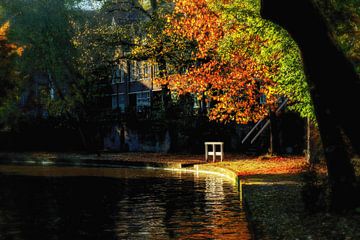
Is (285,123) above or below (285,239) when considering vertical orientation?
above

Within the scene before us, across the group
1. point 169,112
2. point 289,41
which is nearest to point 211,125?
point 169,112

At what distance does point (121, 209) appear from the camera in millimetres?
14695

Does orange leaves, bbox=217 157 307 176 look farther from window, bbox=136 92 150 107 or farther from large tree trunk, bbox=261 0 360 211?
window, bbox=136 92 150 107

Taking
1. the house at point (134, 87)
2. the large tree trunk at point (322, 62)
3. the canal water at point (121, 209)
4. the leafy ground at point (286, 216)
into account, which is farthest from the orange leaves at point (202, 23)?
the house at point (134, 87)

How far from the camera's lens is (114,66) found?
4212 centimetres

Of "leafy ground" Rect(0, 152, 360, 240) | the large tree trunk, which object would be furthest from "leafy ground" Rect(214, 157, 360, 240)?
the large tree trunk

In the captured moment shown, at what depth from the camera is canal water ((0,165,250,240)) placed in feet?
37.0

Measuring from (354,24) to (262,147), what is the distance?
19.1m

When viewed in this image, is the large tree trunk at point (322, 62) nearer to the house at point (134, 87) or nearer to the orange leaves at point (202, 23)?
the orange leaves at point (202, 23)

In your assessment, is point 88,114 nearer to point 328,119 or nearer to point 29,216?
point 29,216

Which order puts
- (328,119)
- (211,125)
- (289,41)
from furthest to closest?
(211,125) → (289,41) → (328,119)

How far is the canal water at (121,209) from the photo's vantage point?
37.0ft

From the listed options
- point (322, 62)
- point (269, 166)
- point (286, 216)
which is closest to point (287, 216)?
point (286, 216)

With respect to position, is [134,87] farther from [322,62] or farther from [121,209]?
[322,62]
